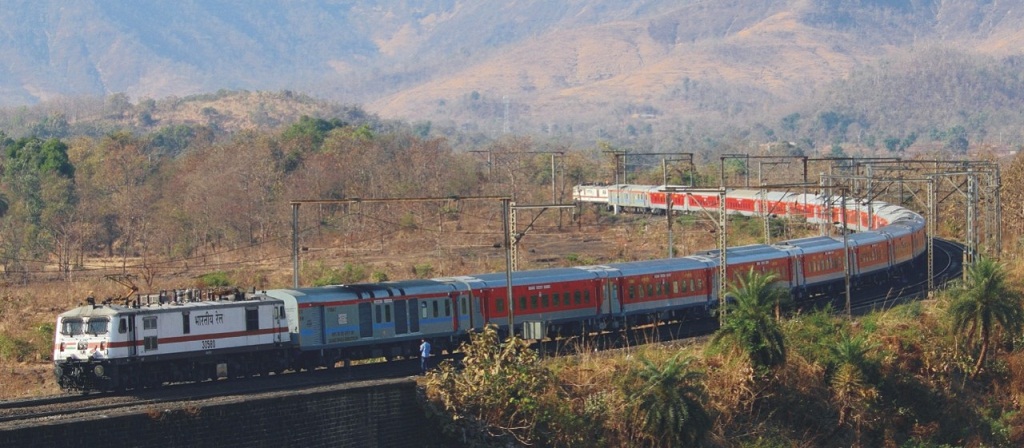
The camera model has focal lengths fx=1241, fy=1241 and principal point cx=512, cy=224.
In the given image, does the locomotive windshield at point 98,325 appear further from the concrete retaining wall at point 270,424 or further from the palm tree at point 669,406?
the palm tree at point 669,406

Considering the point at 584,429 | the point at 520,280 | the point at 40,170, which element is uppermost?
the point at 40,170

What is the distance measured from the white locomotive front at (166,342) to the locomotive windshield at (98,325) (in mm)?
22

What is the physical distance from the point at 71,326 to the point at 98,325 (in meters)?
0.73

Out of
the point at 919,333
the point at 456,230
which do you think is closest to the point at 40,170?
the point at 456,230

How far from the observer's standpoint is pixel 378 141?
3856 inches

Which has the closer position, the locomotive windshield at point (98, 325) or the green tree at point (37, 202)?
the locomotive windshield at point (98, 325)

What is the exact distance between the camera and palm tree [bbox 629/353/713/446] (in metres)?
24.9

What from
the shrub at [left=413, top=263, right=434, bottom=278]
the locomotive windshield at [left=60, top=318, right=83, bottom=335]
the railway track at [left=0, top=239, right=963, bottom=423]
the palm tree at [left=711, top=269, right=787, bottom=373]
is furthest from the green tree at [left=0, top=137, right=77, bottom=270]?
the palm tree at [left=711, top=269, right=787, bottom=373]

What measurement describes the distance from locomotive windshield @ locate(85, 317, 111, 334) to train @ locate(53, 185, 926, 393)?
0.03 meters

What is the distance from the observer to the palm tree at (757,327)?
28.2 metres

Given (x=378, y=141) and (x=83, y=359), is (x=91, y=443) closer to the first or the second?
(x=83, y=359)

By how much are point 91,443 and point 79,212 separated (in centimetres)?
5261

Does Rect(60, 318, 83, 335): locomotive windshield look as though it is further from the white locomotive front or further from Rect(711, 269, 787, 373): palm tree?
Rect(711, 269, 787, 373): palm tree

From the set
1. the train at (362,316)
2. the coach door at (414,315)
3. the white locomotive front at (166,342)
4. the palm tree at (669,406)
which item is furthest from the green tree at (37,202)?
the palm tree at (669,406)
